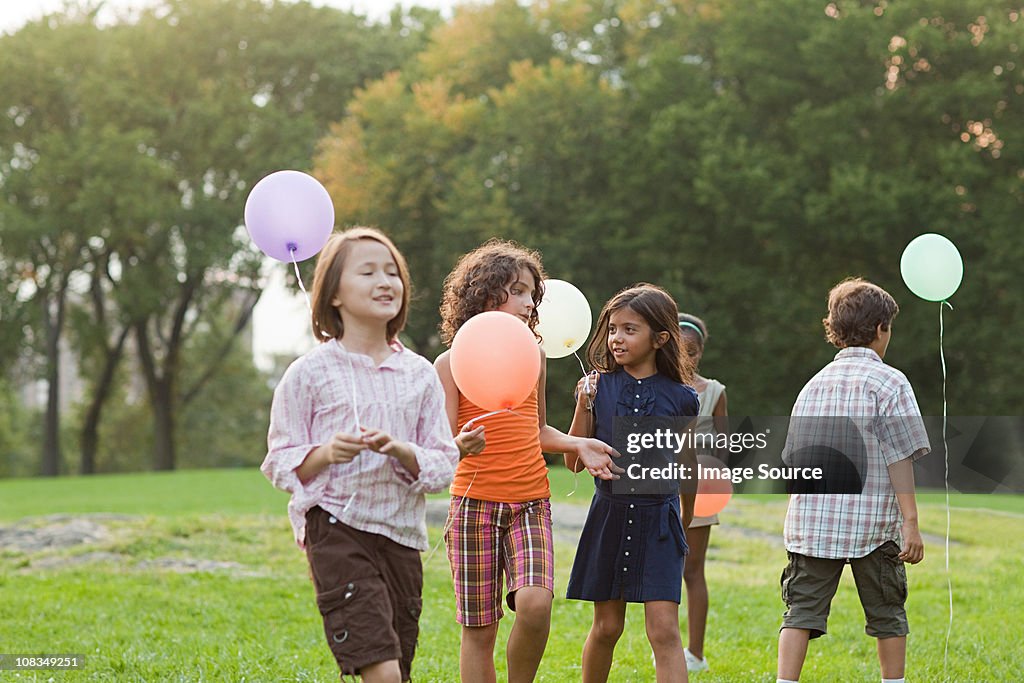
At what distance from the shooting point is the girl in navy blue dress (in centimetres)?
425

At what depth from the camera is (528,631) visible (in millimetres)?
4160

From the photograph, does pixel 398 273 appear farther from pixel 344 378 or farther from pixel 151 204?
pixel 151 204

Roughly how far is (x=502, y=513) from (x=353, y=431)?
993 millimetres

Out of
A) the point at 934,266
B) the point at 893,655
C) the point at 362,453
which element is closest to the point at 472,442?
the point at 362,453

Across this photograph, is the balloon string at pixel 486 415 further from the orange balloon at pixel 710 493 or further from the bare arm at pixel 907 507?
the bare arm at pixel 907 507

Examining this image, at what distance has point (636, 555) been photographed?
4.29 m

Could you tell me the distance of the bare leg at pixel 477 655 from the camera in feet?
13.8

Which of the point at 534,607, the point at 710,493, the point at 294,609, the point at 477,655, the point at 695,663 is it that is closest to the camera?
the point at 534,607

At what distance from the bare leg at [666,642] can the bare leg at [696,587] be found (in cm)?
151

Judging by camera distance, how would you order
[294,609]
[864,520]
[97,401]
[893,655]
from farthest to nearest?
Answer: [97,401] < [294,609] < [893,655] < [864,520]

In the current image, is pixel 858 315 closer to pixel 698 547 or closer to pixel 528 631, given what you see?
pixel 698 547

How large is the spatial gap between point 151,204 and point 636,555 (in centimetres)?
2440

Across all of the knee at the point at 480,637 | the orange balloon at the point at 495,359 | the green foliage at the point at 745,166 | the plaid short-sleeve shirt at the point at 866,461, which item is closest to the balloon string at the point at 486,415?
the orange balloon at the point at 495,359

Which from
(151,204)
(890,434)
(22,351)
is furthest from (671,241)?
(890,434)
